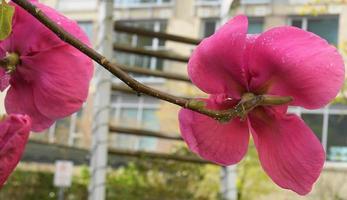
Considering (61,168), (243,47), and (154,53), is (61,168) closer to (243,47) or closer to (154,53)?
(154,53)

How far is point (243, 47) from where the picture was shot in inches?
8.6

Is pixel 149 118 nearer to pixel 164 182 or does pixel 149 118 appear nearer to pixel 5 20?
pixel 164 182

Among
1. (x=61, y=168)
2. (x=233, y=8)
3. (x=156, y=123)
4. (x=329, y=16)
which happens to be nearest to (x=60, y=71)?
(x=233, y=8)

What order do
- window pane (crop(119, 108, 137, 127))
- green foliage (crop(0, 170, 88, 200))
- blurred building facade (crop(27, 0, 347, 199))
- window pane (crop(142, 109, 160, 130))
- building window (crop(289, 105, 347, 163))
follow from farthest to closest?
window pane (crop(119, 108, 137, 127)), window pane (crop(142, 109, 160, 130)), building window (crop(289, 105, 347, 163)), blurred building facade (crop(27, 0, 347, 199)), green foliage (crop(0, 170, 88, 200))

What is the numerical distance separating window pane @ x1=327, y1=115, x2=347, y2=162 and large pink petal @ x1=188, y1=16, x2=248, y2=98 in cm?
855

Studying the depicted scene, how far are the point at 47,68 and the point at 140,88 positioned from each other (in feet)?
0.25

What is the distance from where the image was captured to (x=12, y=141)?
242 millimetres

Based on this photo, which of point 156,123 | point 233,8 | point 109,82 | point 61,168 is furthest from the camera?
point 156,123

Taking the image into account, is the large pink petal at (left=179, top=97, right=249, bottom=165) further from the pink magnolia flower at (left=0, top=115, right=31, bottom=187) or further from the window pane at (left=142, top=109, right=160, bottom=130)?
the window pane at (left=142, top=109, right=160, bottom=130)

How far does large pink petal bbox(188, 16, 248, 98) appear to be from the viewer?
21 cm

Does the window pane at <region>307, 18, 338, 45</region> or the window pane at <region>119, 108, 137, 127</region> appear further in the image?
the window pane at <region>119, 108, 137, 127</region>

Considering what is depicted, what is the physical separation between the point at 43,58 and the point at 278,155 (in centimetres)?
10

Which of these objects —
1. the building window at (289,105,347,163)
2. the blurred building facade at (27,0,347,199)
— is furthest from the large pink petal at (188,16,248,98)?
the building window at (289,105,347,163)

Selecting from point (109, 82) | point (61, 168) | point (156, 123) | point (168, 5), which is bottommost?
point (156, 123)
